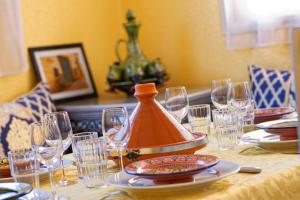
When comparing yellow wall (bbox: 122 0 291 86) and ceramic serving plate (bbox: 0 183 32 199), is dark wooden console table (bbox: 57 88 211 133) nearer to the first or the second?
yellow wall (bbox: 122 0 291 86)

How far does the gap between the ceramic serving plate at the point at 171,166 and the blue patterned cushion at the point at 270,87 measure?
1.77 m

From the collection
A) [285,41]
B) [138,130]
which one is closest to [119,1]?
[285,41]

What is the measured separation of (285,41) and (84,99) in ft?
3.86

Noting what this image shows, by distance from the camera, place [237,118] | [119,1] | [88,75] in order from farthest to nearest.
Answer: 1. [119,1]
2. [88,75]
3. [237,118]

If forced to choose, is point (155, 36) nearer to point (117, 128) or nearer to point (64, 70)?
point (64, 70)

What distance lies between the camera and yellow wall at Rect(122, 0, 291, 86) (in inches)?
137

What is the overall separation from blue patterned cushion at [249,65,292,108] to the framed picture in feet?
3.24

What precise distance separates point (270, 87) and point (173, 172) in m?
1.99

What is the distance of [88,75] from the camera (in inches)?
144

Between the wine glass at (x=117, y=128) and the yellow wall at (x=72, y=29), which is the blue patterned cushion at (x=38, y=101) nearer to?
the yellow wall at (x=72, y=29)

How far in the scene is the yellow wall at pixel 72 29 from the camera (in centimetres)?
335

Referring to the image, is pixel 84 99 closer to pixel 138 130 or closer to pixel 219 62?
pixel 219 62

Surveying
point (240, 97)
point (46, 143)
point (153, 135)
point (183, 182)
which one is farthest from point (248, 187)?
point (240, 97)

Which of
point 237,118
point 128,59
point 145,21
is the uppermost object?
point 145,21
